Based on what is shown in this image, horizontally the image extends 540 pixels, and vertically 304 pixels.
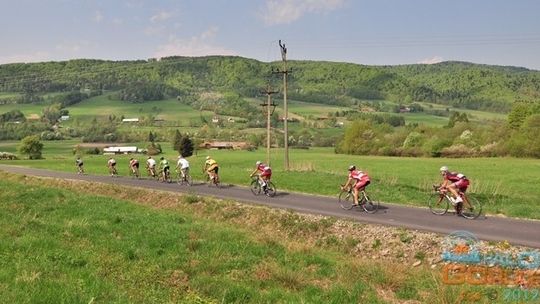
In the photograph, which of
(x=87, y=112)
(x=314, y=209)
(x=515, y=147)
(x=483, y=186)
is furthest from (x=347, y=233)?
(x=87, y=112)

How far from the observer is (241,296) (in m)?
9.34

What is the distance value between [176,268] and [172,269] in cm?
19

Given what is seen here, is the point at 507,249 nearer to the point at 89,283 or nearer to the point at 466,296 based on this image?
the point at 466,296

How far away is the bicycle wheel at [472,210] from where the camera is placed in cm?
2023

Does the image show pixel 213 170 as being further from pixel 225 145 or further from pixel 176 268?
pixel 225 145

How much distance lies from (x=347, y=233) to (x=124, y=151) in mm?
102555

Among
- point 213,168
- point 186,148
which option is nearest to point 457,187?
point 213,168

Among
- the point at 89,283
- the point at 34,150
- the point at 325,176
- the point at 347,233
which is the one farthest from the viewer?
the point at 34,150

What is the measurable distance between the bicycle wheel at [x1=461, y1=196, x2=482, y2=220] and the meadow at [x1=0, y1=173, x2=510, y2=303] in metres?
6.28

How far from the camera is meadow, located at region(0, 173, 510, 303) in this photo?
869 cm

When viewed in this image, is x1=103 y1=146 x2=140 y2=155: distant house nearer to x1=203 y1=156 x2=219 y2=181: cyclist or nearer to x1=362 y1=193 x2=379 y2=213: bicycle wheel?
x1=203 y1=156 x2=219 y2=181: cyclist

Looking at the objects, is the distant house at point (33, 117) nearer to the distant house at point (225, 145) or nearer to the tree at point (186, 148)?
the distant house at point (225, 145)

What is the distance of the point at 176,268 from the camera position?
11219mm

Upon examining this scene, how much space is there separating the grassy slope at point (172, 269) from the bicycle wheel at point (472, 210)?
270 inches
